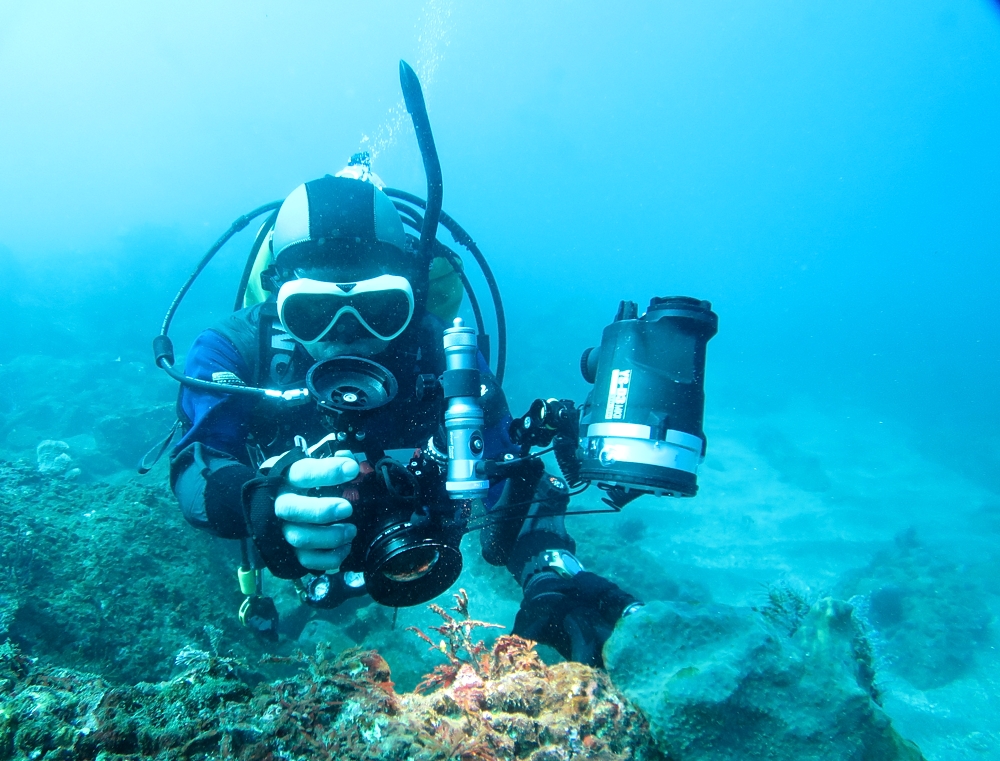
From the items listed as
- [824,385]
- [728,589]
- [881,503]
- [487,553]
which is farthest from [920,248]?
[487,553]

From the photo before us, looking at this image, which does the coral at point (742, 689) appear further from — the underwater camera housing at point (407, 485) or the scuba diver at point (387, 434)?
the underwater camera housing at point (407, 485)

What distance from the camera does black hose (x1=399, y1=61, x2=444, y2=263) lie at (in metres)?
2.69

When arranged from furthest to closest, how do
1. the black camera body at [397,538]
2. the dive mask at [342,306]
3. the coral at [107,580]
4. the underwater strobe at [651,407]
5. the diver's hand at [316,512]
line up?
Answer: the coral at [107,580]
the dive mask at [342,306]
the underwater strobe at [651,407]
the black camera body at [397,538]
the diver's hand at [316,512]

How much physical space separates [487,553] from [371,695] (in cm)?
168

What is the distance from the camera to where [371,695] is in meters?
1.63

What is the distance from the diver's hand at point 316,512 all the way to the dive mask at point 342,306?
1.27 m

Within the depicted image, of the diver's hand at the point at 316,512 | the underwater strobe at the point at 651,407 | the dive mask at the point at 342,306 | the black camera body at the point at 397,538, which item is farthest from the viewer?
the dive mask at the point at 342,306

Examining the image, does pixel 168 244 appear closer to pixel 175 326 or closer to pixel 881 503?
pixel 175 326

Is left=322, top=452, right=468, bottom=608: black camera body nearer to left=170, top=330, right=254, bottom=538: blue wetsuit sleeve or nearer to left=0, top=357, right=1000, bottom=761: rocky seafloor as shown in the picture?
left=0, top=357, right=1000, bottom=761: rocky seafloor

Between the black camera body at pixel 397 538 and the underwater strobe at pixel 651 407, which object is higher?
the underwater strobe at pixel 651 407

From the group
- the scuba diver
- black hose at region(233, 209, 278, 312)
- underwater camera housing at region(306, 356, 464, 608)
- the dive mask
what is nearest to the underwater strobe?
the scuba diver

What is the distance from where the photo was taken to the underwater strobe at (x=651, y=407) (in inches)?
77.9

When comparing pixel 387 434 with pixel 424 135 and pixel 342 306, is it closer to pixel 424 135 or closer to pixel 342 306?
pixel 342 306

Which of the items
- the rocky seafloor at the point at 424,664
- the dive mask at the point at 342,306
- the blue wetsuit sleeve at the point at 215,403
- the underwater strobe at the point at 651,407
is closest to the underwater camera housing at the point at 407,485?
the rocky seafloor at the point at 424,664
